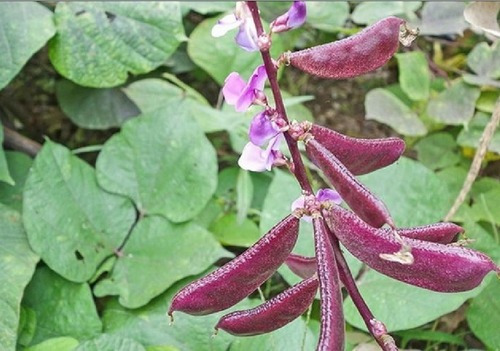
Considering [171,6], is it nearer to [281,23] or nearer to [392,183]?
[392,183]

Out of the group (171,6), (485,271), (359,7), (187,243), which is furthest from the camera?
(359,7)

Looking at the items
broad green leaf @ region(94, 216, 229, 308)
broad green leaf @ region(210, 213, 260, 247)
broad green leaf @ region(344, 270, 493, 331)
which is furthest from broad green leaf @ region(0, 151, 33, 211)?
broad green leaf @ region(344, 270, 493, 331)

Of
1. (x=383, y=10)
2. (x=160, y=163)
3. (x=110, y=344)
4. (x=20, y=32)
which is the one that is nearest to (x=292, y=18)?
(x=110, y=344)

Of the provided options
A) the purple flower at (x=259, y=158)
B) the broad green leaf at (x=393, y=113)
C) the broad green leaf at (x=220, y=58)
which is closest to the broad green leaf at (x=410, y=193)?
the broad green leaf at (x=393, y=113)

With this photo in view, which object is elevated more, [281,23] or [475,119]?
[281,23]

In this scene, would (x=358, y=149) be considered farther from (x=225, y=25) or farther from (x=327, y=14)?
(x=327, y=14)

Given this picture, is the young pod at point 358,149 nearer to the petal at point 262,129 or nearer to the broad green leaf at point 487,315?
the petal at point 262,129

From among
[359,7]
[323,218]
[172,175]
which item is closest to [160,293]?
[172,175]
